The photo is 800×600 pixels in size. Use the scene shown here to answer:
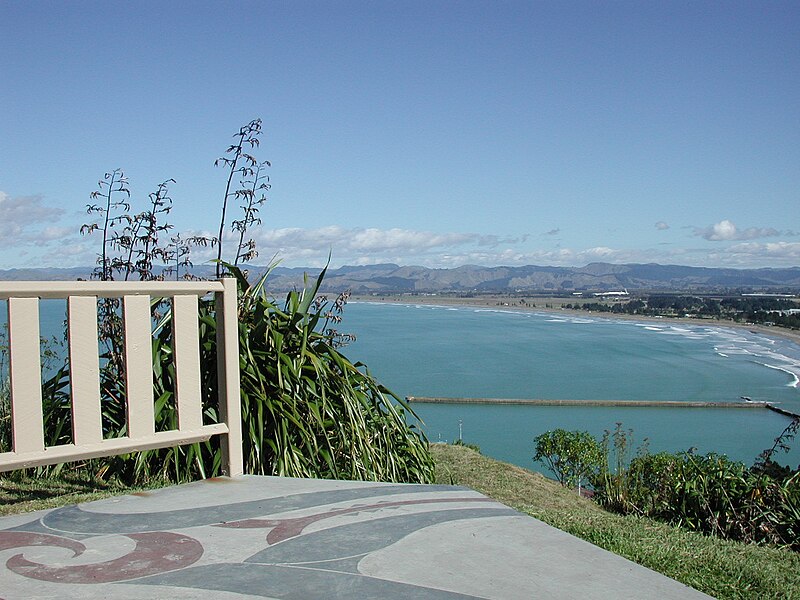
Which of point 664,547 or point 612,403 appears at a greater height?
point 664,547

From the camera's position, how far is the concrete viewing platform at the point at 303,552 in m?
2.19

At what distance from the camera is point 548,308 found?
141 metres

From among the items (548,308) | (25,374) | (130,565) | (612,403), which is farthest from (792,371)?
(548,308)

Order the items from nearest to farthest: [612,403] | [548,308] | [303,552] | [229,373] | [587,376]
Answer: [303,552], [229,373], [612,403], [587,376], [548,308]

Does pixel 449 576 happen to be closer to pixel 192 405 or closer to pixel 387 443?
pixel 192 405

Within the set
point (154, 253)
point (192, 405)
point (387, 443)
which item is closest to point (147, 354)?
point (192, 405)

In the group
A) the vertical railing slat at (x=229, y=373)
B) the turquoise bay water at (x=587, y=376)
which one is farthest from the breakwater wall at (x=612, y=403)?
the vertical railing slat at (x=229, y=373)

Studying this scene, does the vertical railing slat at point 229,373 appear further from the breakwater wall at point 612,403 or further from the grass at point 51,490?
the breakwater wall at point 612,403

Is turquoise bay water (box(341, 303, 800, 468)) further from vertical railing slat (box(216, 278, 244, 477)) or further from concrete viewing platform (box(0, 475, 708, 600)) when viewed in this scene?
concrete viewing platform (box(0, 475, 708, 600))

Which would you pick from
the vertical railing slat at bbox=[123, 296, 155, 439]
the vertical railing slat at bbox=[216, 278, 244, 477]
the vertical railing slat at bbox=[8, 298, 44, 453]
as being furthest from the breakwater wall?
the vertical railing slat at bbox=[8, 298, 44, 453]

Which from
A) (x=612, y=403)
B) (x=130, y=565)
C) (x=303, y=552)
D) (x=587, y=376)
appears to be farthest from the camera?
(x=587, y=376)

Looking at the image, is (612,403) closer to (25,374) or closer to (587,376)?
(587,376)

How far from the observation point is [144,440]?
3.33 m

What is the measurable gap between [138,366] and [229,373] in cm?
45
